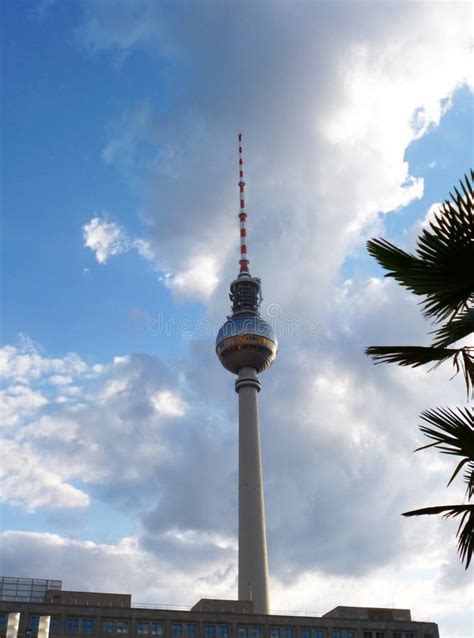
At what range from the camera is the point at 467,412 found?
12.5 meters

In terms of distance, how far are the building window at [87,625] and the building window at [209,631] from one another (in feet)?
49.0

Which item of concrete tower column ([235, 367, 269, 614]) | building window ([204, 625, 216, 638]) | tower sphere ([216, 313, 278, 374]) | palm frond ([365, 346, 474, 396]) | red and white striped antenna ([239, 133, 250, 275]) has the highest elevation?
red and white striped antenna ([239, 133, 250, 275])

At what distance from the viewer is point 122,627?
9775cm

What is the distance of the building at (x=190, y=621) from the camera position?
95.9 meters

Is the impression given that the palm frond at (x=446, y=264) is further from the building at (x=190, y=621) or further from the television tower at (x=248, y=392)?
the television tower at (x=248, y=392)

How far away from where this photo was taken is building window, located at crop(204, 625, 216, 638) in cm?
10018

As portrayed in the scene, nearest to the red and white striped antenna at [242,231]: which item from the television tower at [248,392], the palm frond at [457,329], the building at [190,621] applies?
the television tower at [248,392]

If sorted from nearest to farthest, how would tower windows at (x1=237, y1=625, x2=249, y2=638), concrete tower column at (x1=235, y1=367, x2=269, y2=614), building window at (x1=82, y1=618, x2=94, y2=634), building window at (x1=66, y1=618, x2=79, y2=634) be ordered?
building window at (x1=66, y1=618, x2=79, y2=634)
building window at (x1=82, y1=618, x2=94, y2=634)
tower windows at (x1=237, y1=625, x2=249, y2=638)
concrete tower column at (x1=235, y1=367, x2=269, y2=614)

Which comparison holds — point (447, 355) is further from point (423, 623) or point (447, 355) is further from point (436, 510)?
point (423, 623)

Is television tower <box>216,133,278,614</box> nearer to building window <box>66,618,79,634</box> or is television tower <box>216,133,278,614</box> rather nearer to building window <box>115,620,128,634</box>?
building window <box>115,620,128,634</box>

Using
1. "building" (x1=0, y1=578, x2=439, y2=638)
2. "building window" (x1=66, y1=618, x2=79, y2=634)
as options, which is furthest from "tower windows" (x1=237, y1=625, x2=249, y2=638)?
"building window" (x1=66, y1=618, x2=79, y2=634)

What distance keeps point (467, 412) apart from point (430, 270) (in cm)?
256

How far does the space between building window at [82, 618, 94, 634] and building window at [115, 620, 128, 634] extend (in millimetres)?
3185

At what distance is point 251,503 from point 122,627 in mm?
37069
